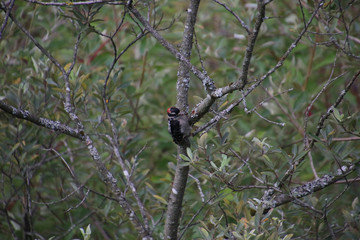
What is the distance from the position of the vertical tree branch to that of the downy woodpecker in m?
0.05

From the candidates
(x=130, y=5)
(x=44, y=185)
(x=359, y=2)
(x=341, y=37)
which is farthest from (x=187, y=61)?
(x=44, y=185)

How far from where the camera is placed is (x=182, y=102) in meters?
2.42

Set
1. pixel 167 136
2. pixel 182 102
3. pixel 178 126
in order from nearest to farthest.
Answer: pixel 178 126 → pixel 182 102 → pixel 167 136

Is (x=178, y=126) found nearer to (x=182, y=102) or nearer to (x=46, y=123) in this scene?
(x=182, y=102)

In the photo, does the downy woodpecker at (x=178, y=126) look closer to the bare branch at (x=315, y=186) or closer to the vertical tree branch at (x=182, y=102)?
the vertical tree branch at (x=182, y=102)

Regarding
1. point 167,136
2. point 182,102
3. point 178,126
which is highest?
point 167,136

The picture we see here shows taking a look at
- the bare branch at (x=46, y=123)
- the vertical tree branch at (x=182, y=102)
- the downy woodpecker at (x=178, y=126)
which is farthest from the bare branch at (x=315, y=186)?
the bare branch at (x=46, y=123)

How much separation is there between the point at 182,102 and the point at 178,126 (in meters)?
0.18

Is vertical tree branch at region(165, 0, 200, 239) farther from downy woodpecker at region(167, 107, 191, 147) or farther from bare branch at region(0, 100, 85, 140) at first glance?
bare branch at region(0, 100, 85, 140)

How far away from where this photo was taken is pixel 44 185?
13.5 feet

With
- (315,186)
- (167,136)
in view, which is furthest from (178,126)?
(167,136)

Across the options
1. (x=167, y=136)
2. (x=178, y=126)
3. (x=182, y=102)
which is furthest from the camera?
(x=167, y=136)

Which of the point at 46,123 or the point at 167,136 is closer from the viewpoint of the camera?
the point at 46,123

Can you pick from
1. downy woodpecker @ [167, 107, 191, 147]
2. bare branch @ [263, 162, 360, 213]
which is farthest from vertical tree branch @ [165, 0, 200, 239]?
bare branch @ [263, 162, 360, 213]
